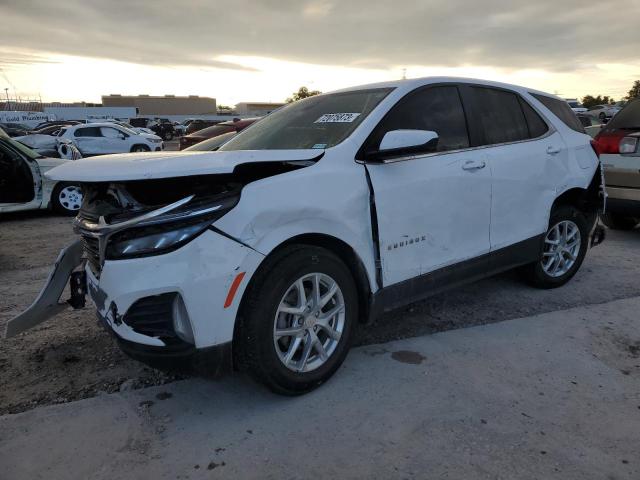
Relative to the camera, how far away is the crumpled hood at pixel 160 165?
2.35m

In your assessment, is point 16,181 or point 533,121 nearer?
point 533,121

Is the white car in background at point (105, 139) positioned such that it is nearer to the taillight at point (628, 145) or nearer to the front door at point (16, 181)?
the front door at point (16, 181)

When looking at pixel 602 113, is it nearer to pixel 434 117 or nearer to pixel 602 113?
pixel 602 113

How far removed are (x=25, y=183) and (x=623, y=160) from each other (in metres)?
8.57

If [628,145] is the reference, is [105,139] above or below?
above

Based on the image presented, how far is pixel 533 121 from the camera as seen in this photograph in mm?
4230

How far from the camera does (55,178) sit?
271 centimetres

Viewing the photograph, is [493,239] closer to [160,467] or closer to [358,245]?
[358,245]

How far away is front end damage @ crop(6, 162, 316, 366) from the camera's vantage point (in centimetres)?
232

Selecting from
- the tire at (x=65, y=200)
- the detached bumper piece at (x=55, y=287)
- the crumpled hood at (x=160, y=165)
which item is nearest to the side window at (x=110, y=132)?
the tire at (x=65, y=200)

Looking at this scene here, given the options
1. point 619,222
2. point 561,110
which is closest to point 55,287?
point 561,110

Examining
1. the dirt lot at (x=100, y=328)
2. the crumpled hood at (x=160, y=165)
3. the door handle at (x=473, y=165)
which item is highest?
the crumpled hood at (x=160, y=165)

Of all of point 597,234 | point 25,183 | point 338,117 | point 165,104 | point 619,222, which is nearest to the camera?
point 338,117

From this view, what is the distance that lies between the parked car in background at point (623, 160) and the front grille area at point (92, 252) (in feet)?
17.5
